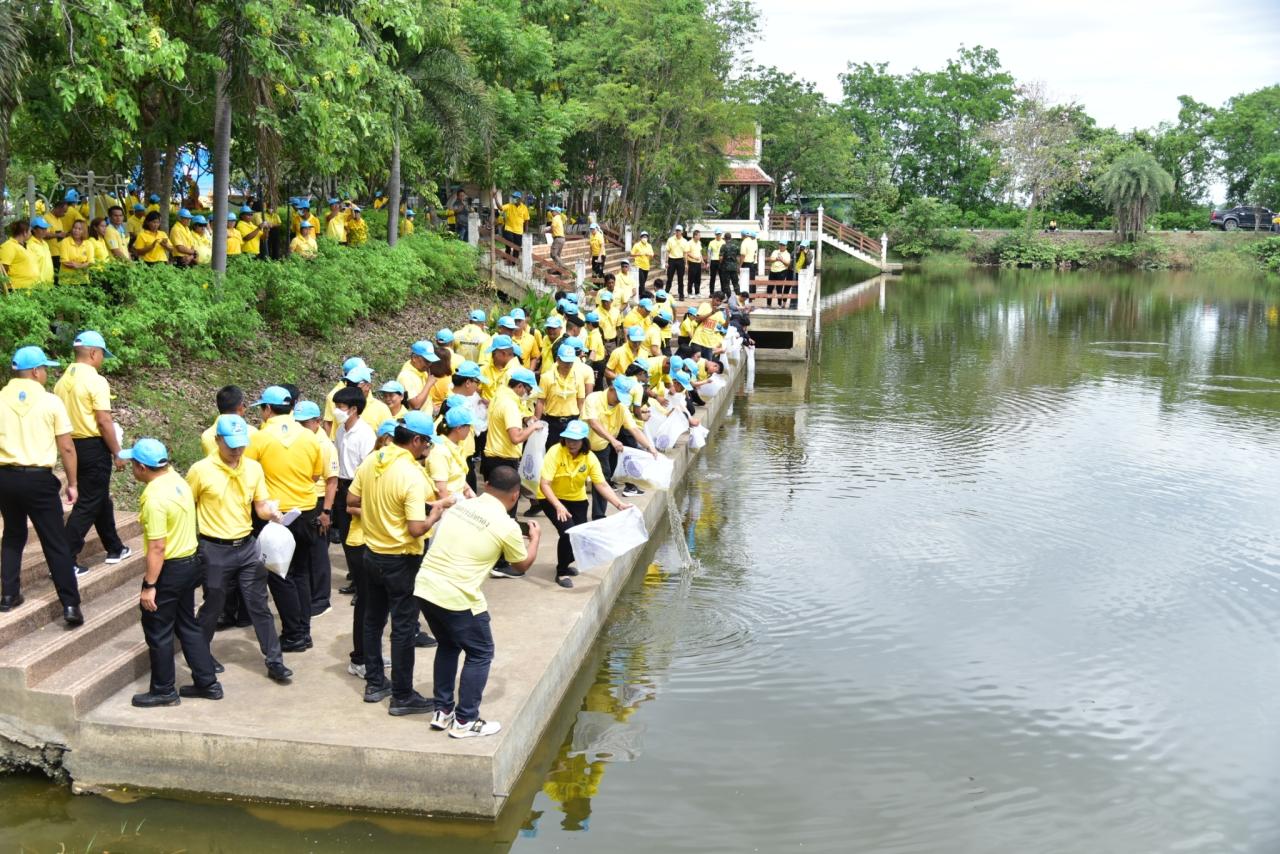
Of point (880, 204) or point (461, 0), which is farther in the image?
point (880, 204)

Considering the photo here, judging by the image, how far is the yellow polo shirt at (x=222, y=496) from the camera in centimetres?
701

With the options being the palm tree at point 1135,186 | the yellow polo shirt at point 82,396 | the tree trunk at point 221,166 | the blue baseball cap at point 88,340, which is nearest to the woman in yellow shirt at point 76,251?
the tree trunk at point 221,166

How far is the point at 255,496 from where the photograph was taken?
24.2 feet

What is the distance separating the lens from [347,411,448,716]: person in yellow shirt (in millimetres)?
6852

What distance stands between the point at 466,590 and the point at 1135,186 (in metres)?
62.6

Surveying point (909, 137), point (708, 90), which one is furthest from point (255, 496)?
point (909, 137)

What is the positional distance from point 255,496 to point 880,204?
60.1 meters

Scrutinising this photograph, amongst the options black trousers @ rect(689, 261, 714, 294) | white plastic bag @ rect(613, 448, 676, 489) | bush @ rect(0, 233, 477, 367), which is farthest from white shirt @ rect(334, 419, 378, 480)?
black trousers @ rect(689, 261, 714, 294)

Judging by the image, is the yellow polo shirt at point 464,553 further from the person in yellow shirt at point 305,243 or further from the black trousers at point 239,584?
the person in yellow shirt at point 305,243

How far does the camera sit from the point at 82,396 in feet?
25.4

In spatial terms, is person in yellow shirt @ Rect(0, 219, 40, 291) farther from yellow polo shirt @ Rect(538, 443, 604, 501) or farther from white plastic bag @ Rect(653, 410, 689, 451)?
white plastic bag @ Rect(653, 410, 689, 451)

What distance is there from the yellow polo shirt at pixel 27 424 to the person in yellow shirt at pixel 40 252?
4.95 meters

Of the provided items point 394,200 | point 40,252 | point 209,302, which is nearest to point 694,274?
point 394,200

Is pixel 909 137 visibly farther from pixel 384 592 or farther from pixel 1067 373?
pixel 384 592
